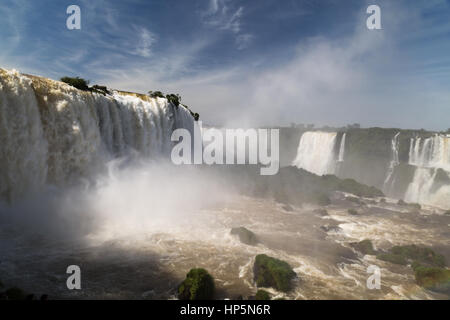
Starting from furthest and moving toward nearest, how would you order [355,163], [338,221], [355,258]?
[355,163] < [338,221] < [355,258]

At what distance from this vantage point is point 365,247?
16203mm

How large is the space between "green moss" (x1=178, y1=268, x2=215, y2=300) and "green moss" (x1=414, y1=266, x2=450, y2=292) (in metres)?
10.7

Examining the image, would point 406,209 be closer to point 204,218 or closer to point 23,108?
point 204,218

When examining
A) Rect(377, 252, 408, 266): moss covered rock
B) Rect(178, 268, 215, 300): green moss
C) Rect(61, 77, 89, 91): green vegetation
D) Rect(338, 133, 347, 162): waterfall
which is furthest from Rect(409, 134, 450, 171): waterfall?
Rect(61, 77, 89, 91): green vegetation

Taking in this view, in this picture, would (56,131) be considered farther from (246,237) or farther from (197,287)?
(246,237)

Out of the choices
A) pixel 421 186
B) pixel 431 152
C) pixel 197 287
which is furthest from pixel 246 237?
pixel 431 152

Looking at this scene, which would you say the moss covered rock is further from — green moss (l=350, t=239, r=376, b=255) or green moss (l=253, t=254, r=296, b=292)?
green moss (l=253, t=254, r=296, b=292)

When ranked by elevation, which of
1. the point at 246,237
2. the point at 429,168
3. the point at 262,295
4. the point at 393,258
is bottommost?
the point at 393,258

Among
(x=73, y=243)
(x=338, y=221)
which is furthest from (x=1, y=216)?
(x=338, y=221)

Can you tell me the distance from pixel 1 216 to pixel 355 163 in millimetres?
47513

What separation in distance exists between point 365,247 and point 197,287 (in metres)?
12.3

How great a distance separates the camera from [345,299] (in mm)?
10555

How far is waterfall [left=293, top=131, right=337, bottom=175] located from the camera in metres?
46.2

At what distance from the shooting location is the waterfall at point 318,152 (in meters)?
46.2
